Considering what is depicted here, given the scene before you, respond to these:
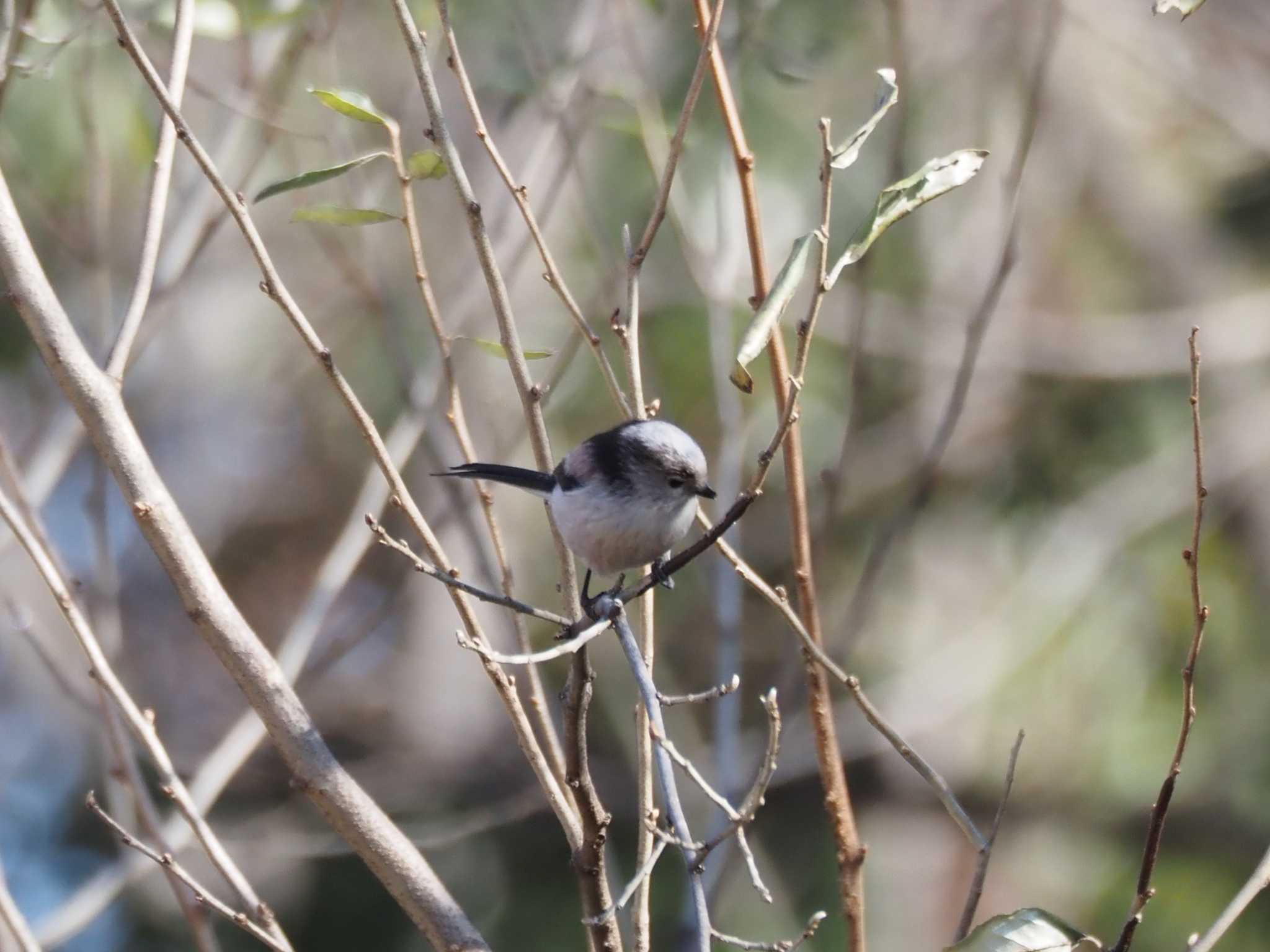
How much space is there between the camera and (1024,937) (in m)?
1.49

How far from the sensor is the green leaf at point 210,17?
104 inches

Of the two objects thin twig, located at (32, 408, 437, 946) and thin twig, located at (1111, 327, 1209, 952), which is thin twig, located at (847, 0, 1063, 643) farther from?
thin twig, located at (32, 408, 437, 946)

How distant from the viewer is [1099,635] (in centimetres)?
536

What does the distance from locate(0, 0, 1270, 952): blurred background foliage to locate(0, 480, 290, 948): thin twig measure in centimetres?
241

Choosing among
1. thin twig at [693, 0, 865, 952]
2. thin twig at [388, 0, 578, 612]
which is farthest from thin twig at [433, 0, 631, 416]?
thin twig at [693, 0, 865, 952]

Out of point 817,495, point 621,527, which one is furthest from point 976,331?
point 817,495

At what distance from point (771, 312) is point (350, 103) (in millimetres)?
752

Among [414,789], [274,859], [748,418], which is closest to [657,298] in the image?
[748,418]

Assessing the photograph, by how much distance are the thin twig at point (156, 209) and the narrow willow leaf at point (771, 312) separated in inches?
34.7

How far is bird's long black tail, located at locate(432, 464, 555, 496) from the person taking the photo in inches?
80.6

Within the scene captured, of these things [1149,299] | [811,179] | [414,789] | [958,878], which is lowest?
[958,878]

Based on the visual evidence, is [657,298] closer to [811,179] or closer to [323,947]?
[811,179]

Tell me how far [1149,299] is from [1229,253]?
428mm

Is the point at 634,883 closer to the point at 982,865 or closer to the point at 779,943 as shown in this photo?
the point at 779,943
